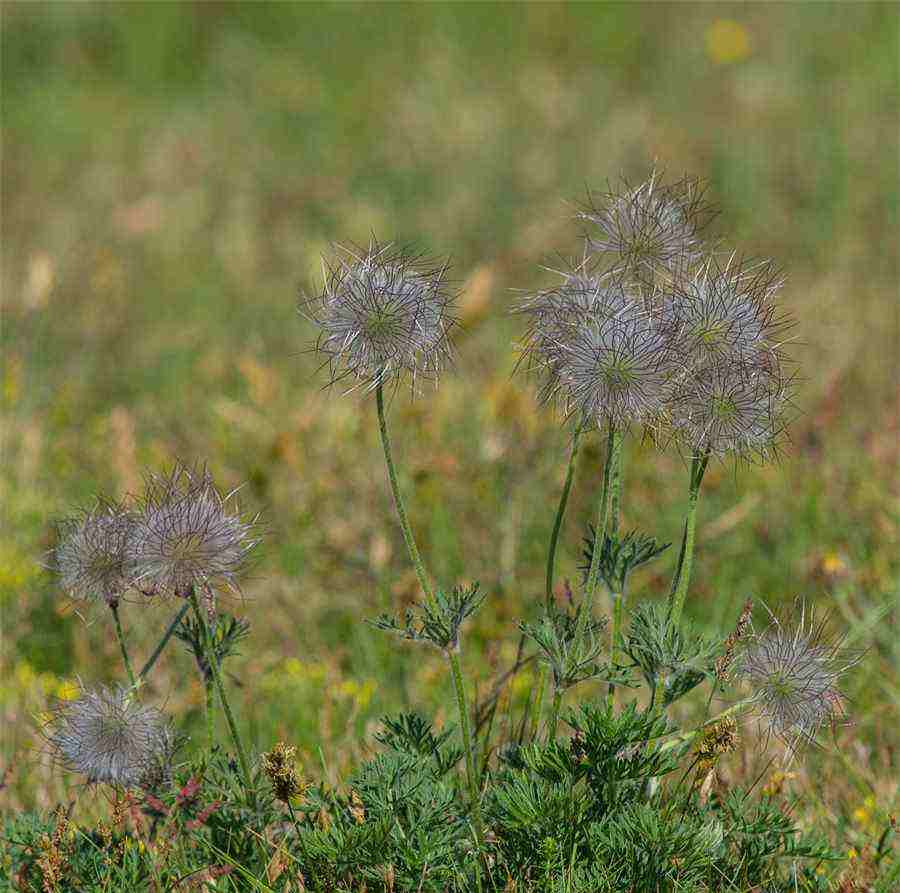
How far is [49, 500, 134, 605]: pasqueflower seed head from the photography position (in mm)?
2404

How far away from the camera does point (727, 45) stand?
8828mm

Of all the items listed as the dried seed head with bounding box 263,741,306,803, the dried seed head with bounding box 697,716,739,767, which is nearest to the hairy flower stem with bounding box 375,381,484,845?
the dried seed head with bounding box 263,741,306,803

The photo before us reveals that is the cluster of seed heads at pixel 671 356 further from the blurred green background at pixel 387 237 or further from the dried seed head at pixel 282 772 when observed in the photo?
the dried seed head at pixel 282 772

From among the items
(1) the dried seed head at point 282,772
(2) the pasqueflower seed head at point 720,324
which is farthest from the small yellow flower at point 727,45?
(1) the dried seed head at point 282,772

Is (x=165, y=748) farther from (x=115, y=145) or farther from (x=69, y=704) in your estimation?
(x=115, y=145)

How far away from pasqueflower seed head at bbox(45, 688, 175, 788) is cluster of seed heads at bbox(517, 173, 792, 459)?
3.05 ft

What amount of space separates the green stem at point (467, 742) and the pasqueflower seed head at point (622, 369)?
1.57 ft

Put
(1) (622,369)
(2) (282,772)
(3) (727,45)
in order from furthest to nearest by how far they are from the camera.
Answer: (3) (727,45), (2) (282,772), (1) (622,369)

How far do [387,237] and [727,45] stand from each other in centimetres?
332

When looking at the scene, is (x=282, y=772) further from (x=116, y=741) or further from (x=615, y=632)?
(x=615, y=632)

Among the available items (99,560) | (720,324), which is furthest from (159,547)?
(720,324)

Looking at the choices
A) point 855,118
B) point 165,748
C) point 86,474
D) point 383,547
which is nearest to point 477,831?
point 165,748

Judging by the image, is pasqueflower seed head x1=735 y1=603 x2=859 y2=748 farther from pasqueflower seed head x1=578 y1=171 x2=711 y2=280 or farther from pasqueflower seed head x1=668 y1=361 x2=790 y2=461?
pasqueflower seed head x1=578 y1=171 x2=711 y2=280

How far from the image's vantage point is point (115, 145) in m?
8.23
